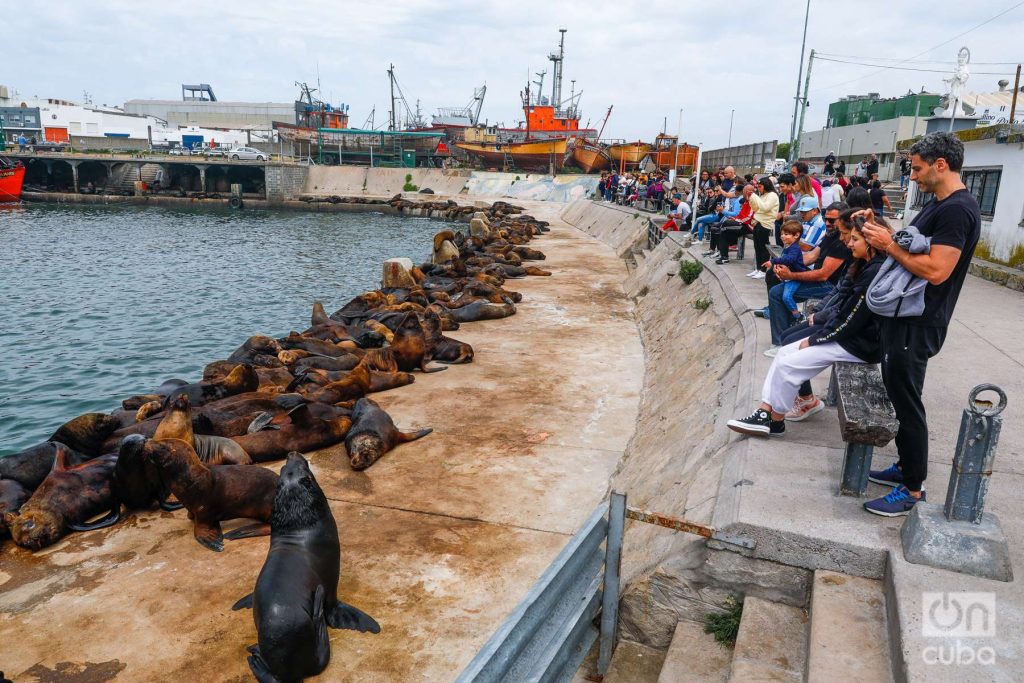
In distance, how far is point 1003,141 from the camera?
12625 mm

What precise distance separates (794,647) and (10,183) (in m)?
68.1

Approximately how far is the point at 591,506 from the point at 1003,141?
451 inches

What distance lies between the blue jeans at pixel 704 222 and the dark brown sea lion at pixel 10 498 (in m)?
12.9

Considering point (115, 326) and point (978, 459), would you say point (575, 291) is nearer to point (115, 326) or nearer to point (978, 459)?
point (115, 326)

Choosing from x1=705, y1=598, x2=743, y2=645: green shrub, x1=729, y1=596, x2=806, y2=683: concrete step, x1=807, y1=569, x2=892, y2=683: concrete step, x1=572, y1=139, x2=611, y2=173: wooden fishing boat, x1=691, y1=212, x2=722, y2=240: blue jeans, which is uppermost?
x1=572, y1=139, x2=611, y2=173: wooden fishing boat

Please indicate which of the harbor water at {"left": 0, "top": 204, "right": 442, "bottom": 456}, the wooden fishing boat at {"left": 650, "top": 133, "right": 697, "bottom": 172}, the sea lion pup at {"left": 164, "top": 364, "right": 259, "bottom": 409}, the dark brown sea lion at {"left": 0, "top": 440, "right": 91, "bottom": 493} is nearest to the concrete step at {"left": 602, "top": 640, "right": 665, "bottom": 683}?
the dark brown sea lion at {"left": 0, "top": 440, "right": 91, "bottom": 493}

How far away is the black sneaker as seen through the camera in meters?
5.23

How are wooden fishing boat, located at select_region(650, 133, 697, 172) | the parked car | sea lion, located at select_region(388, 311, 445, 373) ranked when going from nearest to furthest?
sea lion, located at select_region(388, 311, 445, 373) → wooden fishing boat, located at select_region(650, 133, 697, 172) → the parked car

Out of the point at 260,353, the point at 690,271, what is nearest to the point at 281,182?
the point at 260,353

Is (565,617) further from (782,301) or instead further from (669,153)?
(669,153)

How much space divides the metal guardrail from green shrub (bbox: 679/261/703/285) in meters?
10.0

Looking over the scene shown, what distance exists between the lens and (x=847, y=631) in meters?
3.33

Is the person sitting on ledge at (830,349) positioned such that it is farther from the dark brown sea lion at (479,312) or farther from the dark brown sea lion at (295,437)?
the dark brown sea lion at (479,312)

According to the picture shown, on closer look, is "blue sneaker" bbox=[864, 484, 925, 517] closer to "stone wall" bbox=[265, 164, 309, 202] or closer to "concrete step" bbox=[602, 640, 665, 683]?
"concrete step" bbox=[602, 640, 665, 683]
